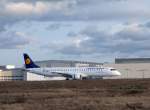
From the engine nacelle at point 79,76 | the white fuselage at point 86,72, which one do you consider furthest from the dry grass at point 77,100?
the engine nacelle at point 79,76

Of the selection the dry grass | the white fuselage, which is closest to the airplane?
the white fuselage

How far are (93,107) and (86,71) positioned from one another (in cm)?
9389

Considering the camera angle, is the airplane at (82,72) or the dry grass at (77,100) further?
the airplane at (82,72)

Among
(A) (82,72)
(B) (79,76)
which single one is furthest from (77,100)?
(B) (79,76)

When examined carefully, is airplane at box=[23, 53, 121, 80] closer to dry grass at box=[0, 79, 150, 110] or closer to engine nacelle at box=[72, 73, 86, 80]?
engine nacelle at box=[72, 73, 86, 80]

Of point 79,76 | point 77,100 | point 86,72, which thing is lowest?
point 77,100

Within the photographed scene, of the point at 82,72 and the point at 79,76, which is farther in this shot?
the point at 79,76

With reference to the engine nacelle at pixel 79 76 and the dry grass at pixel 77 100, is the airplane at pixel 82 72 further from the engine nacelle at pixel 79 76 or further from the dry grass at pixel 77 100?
the dry grass at pixel 77 100

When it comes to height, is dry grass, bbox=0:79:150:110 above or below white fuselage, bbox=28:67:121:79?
below

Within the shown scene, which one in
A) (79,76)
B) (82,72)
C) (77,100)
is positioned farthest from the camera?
(79,76)

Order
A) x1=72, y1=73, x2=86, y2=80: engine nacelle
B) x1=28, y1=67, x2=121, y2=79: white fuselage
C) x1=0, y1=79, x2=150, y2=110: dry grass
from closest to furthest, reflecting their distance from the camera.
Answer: x1=0, y1=79, x2=150, y2=110: dry grass → x1=28, y1=67, x2=121, y2=79: white fuselage → x1=72, y1=73, x2=86, y2=80: engine nacelle

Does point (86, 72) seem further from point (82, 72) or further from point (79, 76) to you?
point (79, 76)

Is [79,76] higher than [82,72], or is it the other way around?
[82,72]

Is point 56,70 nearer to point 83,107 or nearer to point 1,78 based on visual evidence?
point 1,78
